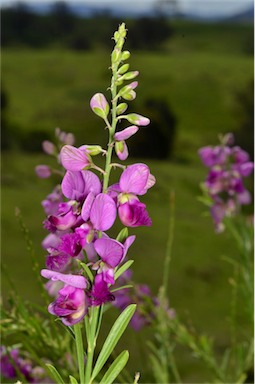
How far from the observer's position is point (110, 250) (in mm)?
278

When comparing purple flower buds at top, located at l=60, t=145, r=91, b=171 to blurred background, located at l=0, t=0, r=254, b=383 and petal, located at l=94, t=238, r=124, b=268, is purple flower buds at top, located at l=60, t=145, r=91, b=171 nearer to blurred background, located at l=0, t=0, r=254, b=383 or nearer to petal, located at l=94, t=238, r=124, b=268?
petal, located at l=94, t=238, r=124, b=268

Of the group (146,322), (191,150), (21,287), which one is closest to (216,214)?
(146,322)

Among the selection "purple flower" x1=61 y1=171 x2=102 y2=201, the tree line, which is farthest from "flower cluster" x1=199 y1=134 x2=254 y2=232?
the tree line

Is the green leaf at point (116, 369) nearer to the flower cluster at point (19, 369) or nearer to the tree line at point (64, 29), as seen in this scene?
the flower cluster at point (19, 369)

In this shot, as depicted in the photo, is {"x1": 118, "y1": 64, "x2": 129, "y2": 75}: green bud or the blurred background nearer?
{"x1": 118, "y1": 64, "x2": 129, "y2": 75}: green bud

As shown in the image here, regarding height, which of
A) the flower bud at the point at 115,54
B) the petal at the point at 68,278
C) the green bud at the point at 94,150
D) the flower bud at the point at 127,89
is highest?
the flower bud at the point at 115,54

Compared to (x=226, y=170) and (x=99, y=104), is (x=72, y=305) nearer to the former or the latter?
(x=99, y=104)

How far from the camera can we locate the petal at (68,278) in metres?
0.27

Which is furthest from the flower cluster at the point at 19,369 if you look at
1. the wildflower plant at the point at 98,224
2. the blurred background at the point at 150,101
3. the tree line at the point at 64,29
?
the tree line at the point at 64,29

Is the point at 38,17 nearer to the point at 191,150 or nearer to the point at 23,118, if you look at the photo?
the point at 23,118

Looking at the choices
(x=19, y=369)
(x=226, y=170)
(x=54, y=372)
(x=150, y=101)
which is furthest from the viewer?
(x=150, y=101)

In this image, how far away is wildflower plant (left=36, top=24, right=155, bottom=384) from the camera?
0.90 ft

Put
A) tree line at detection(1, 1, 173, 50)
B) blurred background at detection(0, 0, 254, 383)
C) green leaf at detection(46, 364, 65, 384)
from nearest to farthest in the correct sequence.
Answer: green leaf at detection(46, 364, 65, 384) < blurred background at detection(0, 0, 254, 383) < tree line at detection(1, 1, 173, 50)

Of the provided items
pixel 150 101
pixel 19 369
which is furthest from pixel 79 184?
pixel 150 101
